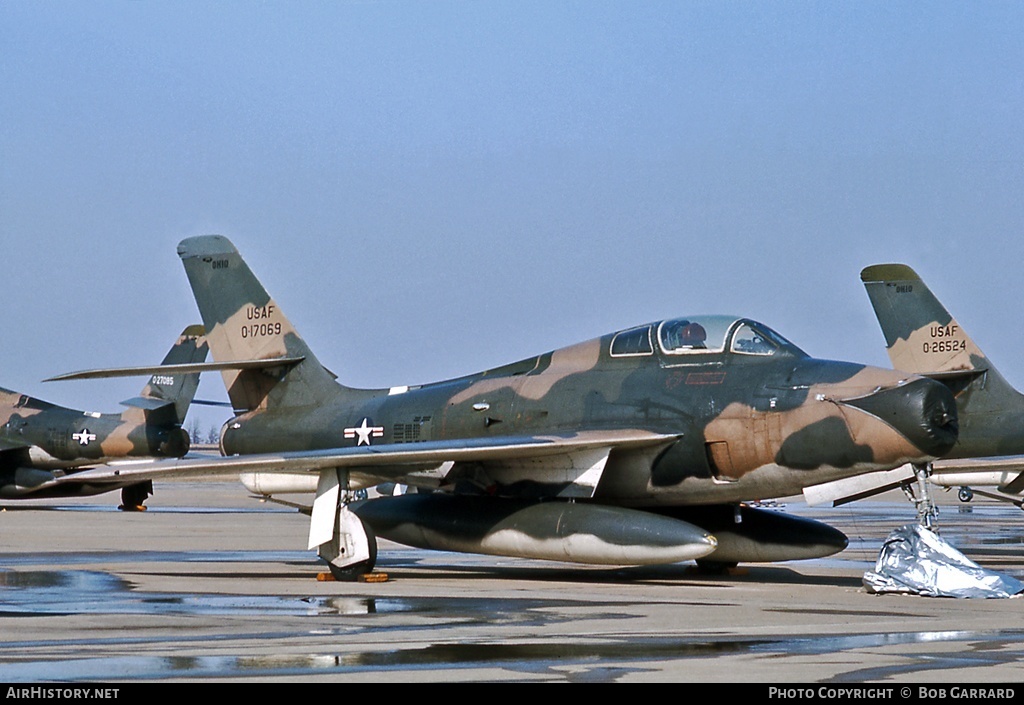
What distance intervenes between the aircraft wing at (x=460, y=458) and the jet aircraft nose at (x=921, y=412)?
7.91 ft

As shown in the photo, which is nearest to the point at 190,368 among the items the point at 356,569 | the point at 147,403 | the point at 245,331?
the point at 245,331

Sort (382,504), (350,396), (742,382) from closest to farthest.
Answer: (742,382) → (382,504) → (350,396)

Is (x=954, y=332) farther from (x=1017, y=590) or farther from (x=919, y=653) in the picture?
(x=919, y=653)

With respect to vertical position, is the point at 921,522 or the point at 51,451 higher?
the point at 51,451

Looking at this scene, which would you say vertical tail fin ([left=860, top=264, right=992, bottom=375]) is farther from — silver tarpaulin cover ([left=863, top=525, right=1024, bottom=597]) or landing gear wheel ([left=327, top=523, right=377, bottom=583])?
landing gear wheel ([left=327, top=523, right=377, bottom=583])

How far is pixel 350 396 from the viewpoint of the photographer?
63.5ft

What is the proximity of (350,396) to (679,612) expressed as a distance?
870cm

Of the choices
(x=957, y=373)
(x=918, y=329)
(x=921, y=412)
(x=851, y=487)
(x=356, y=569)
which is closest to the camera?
(x=921, y=412)

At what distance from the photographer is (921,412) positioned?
542 inches

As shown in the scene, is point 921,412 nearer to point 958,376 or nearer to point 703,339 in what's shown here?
point 703,339

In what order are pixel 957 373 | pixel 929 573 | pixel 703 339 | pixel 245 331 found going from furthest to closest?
pixel 957 373 < pixel 245 331 < pixel 703 339 < pixel 929 573

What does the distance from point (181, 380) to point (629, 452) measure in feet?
77.7

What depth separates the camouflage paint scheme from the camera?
22.9 meters

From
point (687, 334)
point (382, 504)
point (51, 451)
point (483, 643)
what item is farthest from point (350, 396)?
point (51, 451)
